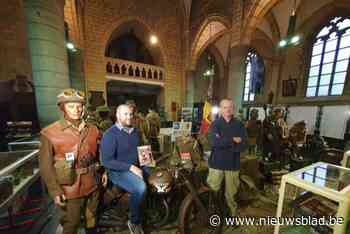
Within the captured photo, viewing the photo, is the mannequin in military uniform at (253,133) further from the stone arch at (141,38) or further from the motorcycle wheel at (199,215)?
the stone arch at (141,38)

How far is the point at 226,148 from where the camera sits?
74.2 inches

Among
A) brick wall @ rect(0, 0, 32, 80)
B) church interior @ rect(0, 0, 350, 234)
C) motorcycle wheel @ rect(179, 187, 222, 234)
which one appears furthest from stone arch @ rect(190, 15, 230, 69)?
motorcycle wheel @ rect(179, 187, 222, 234)

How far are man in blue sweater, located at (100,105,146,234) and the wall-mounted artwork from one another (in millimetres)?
11575

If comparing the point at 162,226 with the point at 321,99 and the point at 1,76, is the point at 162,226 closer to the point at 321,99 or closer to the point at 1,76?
the point at 1,76

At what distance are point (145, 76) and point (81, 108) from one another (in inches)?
349

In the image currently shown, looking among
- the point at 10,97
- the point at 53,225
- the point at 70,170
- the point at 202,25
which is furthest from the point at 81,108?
the point at 202,25

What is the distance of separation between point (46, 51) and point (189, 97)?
879 cm

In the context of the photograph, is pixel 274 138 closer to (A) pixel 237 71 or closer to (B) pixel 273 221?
(B) pixel 273 221

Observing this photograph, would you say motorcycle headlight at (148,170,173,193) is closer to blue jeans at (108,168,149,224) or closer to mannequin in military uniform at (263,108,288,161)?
blue jeans at (108,168,149,224)

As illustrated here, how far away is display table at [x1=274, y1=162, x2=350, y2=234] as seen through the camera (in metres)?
1.00

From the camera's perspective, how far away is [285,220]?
56.5 inches

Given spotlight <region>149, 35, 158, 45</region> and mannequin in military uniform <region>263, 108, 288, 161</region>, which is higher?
spotlight <region>149, 35, 158, 45</region>

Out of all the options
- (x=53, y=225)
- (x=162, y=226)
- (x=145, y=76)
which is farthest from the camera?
(x=145, y=76)

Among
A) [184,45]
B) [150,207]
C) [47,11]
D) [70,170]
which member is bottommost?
[150,207]
